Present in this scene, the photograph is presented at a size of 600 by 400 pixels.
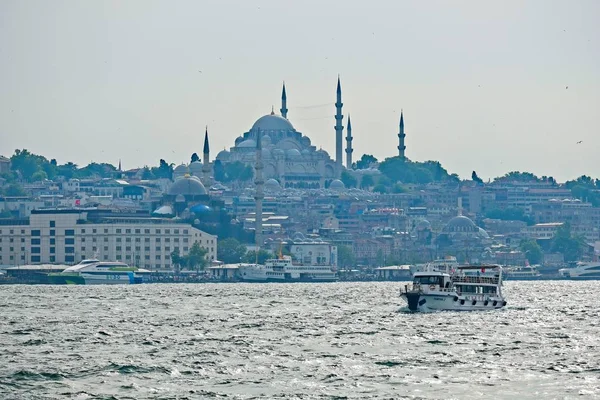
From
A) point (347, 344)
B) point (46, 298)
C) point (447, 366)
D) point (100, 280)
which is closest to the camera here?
point (447, 366)

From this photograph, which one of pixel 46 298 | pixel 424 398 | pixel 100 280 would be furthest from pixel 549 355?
pixel 100 280

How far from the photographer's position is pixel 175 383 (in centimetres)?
5266

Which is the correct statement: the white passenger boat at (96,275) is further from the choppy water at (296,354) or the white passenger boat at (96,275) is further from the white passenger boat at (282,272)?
the choppy water at (296,354)

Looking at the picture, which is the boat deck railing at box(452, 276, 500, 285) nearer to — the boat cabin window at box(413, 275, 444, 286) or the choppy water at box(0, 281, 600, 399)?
the boat cabin window at box(413, 275, 444, 286)

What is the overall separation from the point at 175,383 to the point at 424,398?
731 centimetres

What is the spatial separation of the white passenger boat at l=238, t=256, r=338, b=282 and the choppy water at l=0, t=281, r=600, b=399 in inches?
3912

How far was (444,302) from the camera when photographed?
3698 inches

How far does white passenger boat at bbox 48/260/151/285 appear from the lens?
570ft

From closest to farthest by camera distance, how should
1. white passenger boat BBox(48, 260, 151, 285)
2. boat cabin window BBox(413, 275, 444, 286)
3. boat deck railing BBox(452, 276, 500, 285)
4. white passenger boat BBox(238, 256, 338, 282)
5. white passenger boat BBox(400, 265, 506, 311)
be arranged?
white passenger boat BBox(400, 265, 506, 311) < boat cabin window BBox(413, 275, 444, 286) < boat deck railing BBox(452, 276, 500, 285) < white passenger boat BBox(48, 260, 151, 285) < white passenger boat BBox(238, 256, 338, 282)

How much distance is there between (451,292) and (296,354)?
34.1m

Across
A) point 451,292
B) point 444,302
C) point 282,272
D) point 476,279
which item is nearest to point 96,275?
point 282,272

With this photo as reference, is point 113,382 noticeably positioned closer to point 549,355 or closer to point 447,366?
point 447,366

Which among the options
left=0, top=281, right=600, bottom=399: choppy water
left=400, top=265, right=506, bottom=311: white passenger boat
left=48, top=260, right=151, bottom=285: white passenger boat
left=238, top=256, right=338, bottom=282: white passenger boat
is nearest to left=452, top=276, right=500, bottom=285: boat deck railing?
left=400, top=265, right=506, bottom=311: white passenger boat

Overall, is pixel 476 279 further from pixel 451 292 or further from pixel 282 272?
pixel 282 272
